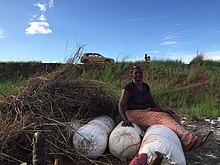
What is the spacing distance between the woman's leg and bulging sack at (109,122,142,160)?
46 cm

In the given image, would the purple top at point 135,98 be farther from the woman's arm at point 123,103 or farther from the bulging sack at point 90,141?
the bulging sack at point 90,141

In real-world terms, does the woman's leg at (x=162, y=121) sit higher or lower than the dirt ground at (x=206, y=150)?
higher

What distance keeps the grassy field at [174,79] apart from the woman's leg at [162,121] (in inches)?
163

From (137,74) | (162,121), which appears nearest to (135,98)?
(137,74)

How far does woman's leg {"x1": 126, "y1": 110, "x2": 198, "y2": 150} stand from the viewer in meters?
3.95

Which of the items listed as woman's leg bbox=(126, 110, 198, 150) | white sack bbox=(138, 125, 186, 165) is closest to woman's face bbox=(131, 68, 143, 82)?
woman's leg bbox=(126, 110, 198, 150)

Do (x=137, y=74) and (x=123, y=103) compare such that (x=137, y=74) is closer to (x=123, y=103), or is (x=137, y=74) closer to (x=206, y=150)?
(x=123, y=103)

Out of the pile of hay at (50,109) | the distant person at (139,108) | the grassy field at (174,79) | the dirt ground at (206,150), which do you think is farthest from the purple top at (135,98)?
the grassy field at (174,79)

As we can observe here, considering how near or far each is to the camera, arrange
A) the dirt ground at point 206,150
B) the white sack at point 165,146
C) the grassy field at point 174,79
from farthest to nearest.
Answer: the grassy field at point 174,79 → the dirt ground at point 206,150 → the white sack at point 165,146

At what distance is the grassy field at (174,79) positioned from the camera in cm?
1020

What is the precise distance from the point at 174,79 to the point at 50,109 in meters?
8.42

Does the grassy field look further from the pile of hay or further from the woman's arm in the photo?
the woman's arm

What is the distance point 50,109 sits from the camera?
4.56m

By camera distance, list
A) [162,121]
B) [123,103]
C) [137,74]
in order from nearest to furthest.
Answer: [162,121] → [123,103] → [137,74]
